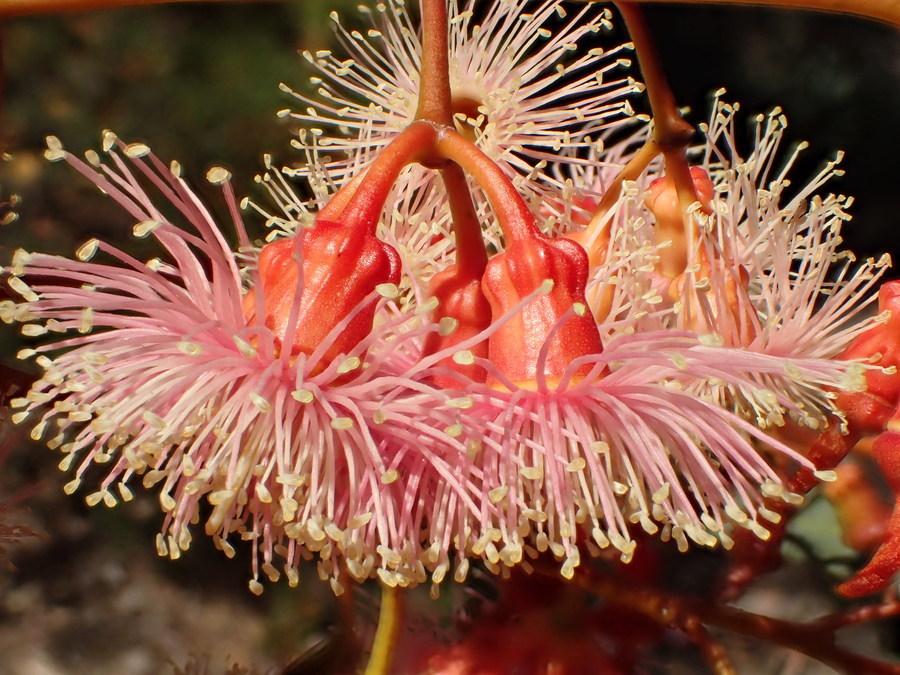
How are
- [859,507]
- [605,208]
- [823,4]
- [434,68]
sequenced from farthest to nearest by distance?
1. [859,507]
2. [605,208]
3. [434,68]
4. [823,4]

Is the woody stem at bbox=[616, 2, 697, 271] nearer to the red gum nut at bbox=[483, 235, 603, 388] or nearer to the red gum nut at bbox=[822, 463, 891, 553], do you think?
the red gum nut at bbox=[483, 235, 603, 388]

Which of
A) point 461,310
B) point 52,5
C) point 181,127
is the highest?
point 181,127

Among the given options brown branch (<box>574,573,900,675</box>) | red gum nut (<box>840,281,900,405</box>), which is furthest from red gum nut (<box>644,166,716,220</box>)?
brown branch (<box>574,573,900,675</box>)

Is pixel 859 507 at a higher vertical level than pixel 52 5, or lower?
lower

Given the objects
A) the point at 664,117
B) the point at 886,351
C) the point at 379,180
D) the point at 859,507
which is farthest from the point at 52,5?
the point at 859,507

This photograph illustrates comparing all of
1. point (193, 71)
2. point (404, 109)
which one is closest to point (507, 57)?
point (404, 109)

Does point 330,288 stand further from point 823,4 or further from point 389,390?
point 823,4

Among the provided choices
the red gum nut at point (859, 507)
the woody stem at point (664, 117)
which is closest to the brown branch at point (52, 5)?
the woody stem at point (664, 117)

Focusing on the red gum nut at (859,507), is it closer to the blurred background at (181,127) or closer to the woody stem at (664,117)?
the woody stem at (664,117)
